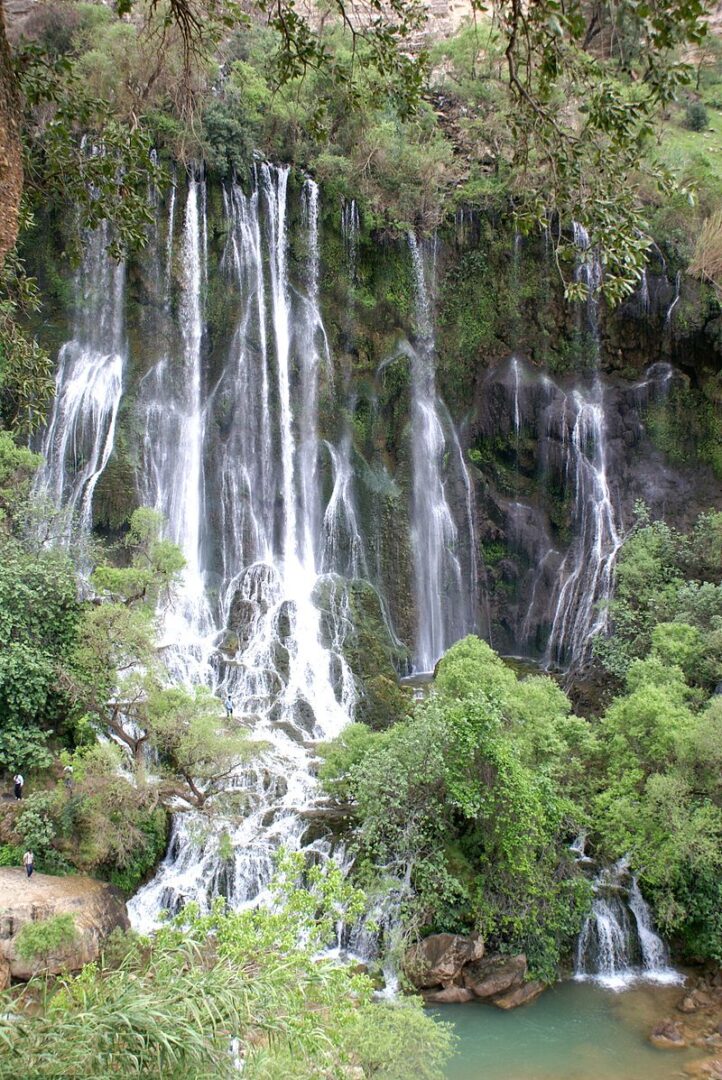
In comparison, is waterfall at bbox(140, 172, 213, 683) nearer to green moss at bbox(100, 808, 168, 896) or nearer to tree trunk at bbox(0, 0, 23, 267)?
green moss at bbox(100, 808, 168, 896)

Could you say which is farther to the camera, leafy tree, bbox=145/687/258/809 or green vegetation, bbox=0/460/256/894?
leafy tree, bbox=145/687/258/809

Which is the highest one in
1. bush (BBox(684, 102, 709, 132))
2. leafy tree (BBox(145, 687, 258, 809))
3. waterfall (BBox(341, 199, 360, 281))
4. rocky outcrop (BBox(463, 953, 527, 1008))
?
bush (BBox(684, 102, 709, 132))

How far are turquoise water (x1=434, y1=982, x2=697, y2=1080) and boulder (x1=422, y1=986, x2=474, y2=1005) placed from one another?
0.27ft

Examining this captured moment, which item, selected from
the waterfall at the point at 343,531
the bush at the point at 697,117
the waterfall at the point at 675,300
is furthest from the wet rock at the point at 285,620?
the bush at the point at 697,117

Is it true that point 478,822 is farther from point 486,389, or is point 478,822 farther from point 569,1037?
point 486,389

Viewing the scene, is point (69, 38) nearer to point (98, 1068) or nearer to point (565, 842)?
point (565, 842)

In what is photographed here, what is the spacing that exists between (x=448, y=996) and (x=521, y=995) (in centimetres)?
111

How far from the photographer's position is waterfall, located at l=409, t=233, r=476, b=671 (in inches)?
909

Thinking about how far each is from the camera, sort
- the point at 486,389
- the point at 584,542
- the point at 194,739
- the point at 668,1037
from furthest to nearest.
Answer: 1. the point at 486,389
2. the point at 584,542
3. the point at 194,739
4. the point at 668,1037

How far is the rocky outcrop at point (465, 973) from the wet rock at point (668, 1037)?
1.73 meters

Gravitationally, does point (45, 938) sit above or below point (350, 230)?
below

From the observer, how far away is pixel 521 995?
1252 centimetres

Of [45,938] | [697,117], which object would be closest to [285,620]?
[45,938]

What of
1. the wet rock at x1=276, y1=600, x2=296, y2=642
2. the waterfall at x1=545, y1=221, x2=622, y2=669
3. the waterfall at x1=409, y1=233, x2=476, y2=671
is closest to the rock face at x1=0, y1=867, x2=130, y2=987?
the wet rock at x1=276, y1=600, x2=296, y2=642
